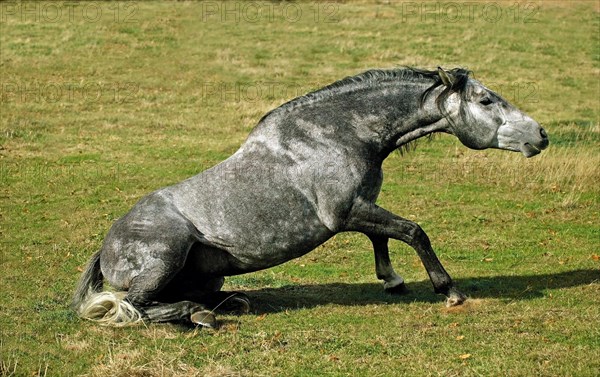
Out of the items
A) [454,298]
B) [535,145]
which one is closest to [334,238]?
[454,298]

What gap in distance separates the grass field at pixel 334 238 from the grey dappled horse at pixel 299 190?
0.60 m

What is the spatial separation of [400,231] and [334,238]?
4.83m

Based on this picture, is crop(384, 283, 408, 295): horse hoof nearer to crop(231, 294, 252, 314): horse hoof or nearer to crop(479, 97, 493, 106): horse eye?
crop(231, 294, 252, 314): horse hoof

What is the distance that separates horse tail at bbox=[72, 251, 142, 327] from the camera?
10234 millimetres

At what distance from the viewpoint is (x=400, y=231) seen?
10.9m

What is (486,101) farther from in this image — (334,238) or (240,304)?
(334,238)

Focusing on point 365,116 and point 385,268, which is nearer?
point 365,116

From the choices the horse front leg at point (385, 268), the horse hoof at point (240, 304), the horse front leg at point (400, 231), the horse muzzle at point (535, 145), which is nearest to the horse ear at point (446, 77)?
the horse muzzle at point (535, 145)

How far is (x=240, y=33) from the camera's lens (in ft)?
122

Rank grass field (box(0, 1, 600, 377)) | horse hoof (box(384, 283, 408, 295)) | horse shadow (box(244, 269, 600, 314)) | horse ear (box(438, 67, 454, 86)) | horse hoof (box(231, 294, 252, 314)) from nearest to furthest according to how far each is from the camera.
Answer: grass field (box(0, 1, 600, 377)), horse ear (box(438, 67, 454, 86)), horse hoof (box(231, 294, 252, 314)), horse shadow (box(244, 269, 600, 314)), horse hoof (box(384, 283, 408, 295))

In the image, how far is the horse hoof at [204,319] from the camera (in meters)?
10.3

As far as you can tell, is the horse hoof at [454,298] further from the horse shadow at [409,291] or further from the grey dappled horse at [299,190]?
the horse shadow at [409,291]

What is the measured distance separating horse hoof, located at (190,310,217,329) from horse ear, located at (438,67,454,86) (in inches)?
137

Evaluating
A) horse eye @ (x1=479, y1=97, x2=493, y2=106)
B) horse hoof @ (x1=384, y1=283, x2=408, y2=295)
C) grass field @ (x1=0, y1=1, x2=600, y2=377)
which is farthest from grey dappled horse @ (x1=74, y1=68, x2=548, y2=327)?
horse hoof @ (x1=384, y1=283, x2=408, y2=295)
